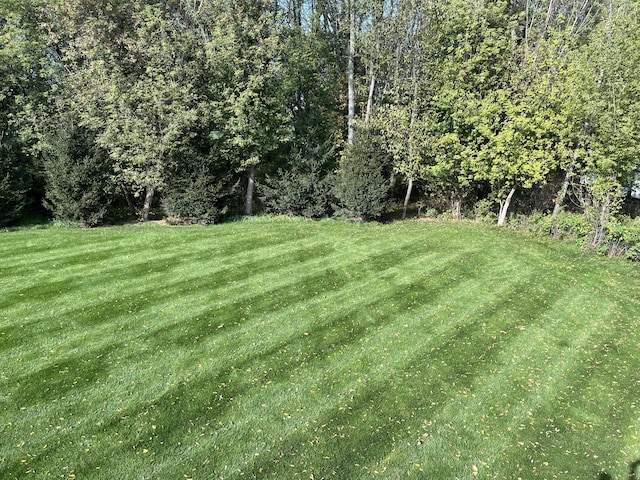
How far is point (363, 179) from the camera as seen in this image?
1975 cm

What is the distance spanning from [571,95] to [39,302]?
1873 centimetres

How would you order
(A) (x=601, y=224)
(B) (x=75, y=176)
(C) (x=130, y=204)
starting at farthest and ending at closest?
(C) (x=130, y=204)
(B) (x=75, y=176)
(A) (x=601, y=224)

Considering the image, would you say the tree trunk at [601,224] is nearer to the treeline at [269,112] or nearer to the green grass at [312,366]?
the treeline at [269,112]

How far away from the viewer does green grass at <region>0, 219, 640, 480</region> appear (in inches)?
232

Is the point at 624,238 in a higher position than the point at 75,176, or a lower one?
lower

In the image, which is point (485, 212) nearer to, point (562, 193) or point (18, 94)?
point (562, 193)

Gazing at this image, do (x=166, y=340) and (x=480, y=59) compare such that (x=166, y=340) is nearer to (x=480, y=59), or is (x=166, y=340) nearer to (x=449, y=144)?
(x=449, y=144)

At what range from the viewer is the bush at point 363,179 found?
64.6ft

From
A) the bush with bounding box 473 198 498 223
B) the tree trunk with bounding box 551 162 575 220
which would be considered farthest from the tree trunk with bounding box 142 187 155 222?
the tree trunk with bounding box 551 162 575 220

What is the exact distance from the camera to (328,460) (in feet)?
19.1

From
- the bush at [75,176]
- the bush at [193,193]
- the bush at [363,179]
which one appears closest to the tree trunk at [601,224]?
the bush at [363,179]

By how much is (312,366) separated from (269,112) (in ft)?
49.3

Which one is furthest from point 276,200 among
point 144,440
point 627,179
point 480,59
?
point 144,440

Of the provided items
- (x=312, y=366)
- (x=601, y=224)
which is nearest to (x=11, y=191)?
(x=312, y=366)
